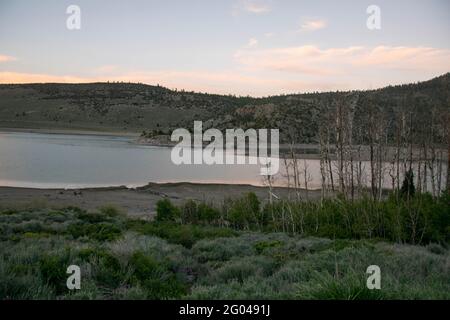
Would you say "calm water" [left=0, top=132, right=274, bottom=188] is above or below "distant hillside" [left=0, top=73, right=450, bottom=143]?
Result: below

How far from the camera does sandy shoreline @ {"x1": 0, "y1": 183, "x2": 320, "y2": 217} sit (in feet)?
80.4

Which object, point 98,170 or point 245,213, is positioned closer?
point 245,213

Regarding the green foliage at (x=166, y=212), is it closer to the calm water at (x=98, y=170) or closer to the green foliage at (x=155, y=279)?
the green foliage at (x=155, y=279)

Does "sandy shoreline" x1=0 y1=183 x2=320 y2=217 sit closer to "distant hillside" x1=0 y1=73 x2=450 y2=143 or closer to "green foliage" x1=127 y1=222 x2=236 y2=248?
"green foliage" x1=127 y1=222 x2=236 y2=248

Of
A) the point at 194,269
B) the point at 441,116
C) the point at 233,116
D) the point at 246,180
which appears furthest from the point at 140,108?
the point at 194,269

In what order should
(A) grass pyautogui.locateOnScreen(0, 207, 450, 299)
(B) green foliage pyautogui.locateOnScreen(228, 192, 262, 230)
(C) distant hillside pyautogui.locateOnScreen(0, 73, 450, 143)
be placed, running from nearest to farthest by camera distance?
(A) grass pyautogui.locateOnScreen(0, 207, 450, 299)
(B) green foliage pyautogui.locateOnScreen(228, 192, 262, 230)
(C) distant hillside pyautogui.locateOnScreen(0, 73, 450, 143)

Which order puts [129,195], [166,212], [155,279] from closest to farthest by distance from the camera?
[155,279] < [166,212] < [129,195]

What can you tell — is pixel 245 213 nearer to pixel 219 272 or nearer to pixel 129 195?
pixel 219 272

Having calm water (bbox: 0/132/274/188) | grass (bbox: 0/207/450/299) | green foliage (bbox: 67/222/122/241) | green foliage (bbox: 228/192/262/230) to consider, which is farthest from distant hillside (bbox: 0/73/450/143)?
grass (bbox: 0/207/450/299)

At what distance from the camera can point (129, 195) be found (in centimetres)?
2888

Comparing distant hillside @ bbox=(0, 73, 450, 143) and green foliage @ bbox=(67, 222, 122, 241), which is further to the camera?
distant hillside @ bbox=(0, 73, 450, 143)

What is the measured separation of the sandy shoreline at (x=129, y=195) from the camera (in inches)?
965

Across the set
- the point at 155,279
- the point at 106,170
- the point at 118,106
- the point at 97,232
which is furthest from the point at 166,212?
the point at 118,106
